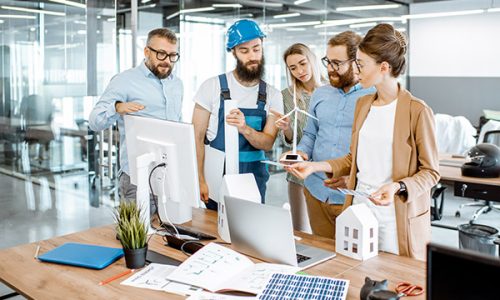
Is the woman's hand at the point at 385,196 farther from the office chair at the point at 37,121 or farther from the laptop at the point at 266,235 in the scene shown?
the office chair at the point at 37,121

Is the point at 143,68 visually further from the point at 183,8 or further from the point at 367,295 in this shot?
the point at 183,8

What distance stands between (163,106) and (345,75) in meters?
1.16

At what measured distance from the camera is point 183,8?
239 inches

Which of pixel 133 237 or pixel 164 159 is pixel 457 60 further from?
pixel 133 237

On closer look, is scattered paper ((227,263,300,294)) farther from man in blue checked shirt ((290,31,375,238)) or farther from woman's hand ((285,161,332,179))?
man in blue checked shirt ((290,31,375,238))

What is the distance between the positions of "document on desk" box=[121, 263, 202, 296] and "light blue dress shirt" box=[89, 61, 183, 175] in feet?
3.61

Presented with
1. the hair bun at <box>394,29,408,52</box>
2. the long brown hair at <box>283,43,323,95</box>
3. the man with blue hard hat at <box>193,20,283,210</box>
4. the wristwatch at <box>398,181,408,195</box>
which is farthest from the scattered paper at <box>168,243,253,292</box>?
the long brown hair at <box>283,43,323,95</box>

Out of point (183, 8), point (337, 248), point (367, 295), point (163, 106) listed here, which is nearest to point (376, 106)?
point (337, 248)

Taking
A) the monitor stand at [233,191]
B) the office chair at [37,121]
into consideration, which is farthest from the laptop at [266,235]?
the office chair at [37,121]

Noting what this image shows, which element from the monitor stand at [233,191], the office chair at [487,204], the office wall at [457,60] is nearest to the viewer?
the monitor stand at [233,191]

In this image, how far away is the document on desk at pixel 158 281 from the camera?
185 centimetres

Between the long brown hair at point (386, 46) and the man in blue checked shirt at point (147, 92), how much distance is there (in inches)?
50.5

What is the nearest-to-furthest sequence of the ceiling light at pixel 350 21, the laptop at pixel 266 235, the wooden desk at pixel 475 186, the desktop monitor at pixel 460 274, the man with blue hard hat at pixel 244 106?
the desktop monitor at pixel 460 274 → the laptop at pixel 266 235 → the man with blue hard hat at pixel 244 106 → the wooden desk at pixel 475 186 → the ceiling light at pixel 350 21

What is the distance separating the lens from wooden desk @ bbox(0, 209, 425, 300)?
72.7 inches
